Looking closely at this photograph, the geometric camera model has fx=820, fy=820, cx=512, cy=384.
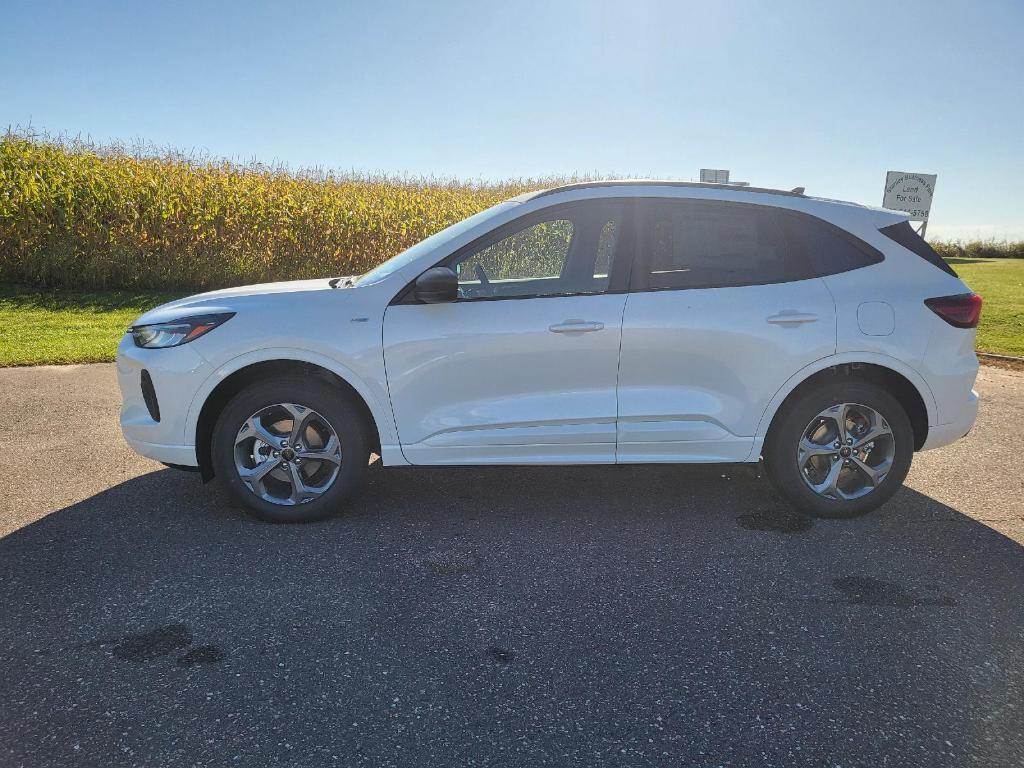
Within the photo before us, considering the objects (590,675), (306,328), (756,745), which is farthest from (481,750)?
(306,328)

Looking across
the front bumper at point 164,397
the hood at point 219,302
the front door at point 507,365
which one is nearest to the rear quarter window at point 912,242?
the front door at point 507,365

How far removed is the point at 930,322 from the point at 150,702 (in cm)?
409

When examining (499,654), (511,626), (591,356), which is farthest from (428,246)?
(499,654)

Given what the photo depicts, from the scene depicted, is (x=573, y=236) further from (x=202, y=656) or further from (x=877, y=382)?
(x=202, y=656)

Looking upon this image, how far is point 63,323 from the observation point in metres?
11.5

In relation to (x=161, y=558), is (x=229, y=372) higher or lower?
higher

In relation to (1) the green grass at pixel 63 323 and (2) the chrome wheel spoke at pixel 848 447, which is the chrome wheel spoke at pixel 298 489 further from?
(1) the green grass at pixel 63 323

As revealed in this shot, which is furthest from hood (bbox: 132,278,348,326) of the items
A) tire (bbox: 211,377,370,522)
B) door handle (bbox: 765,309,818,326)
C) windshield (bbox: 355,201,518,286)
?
door handle (bbox: 765,309,818,326)

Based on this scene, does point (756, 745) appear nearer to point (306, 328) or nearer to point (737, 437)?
point (737, 437)

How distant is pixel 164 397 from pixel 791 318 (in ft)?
10.9

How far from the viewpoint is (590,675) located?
9.60ft

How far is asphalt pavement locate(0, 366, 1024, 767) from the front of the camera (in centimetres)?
256

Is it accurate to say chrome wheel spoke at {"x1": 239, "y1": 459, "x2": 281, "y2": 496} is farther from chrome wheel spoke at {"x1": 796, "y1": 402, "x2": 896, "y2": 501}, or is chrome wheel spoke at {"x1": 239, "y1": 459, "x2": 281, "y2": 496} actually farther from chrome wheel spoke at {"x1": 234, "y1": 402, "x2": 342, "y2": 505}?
chrome wheel spoke at {"x1": 796, "y1": 402, "x2": 896, "y2": 501}

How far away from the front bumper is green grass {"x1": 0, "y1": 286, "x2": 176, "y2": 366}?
17.8ft
